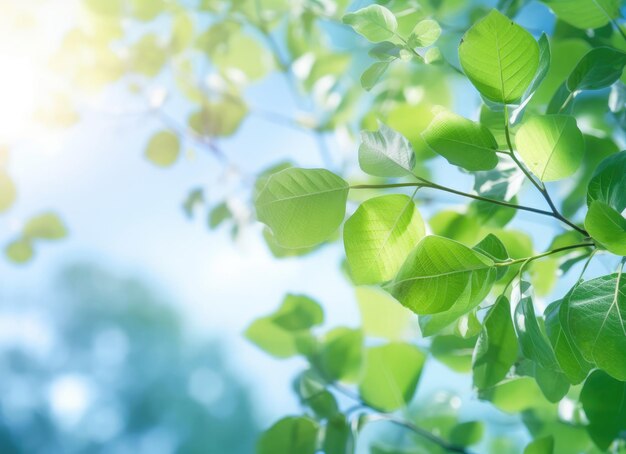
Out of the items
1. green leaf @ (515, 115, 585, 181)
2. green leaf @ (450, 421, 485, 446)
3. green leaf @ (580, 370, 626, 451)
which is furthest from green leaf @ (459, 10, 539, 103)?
green leaf @ (450, 421, 485, 446)

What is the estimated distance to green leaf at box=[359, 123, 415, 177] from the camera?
23cm

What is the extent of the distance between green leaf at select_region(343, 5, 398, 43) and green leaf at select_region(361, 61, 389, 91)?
11 millimetres

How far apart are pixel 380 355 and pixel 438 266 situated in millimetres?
185

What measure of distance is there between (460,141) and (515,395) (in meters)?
0.18

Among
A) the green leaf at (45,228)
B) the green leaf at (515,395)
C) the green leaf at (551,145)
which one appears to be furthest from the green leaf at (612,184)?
the green leaf at (45,228)

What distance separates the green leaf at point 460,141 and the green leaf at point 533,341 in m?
0.06

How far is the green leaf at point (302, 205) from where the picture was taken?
0.76 feet

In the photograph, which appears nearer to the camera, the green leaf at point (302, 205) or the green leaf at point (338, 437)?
the green leaf at point (302, 205)

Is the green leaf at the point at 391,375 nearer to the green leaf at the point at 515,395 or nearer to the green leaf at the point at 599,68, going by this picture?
the green leaf at the point at 515,395

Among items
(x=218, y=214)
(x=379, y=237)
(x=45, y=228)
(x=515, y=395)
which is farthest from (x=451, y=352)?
(x=45, y=228)

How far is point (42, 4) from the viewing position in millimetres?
783

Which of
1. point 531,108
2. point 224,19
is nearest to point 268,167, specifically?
point 224,19

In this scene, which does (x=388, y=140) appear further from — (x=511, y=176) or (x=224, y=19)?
(x=224, y=19)

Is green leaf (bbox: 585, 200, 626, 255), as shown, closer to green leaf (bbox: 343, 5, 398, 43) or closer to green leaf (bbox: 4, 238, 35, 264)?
green leaf (bbox: 343, 5, 398, 43)
